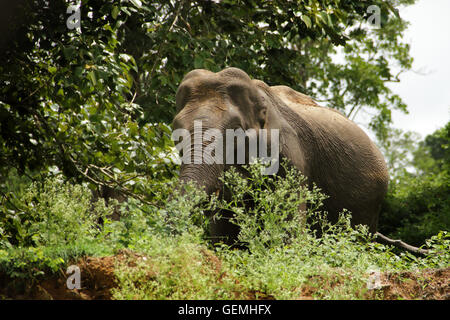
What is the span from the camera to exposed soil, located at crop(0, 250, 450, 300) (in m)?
4.53

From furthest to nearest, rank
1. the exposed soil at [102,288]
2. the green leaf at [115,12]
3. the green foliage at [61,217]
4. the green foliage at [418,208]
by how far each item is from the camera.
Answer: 1. the green foliage at [418,208]
2. the green leaf at [115,12]
3. the green foliage at [61,217]
4. the exposed soil at [102,288]

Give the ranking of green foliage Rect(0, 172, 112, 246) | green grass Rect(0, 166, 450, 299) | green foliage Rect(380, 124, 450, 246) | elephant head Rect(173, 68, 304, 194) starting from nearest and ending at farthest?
green grass Rect(0, 166, 450, 299), green foliage Rect(0, 172, 112, 246), elephant head Rect(173, 68, 304, 194), green foliage Rect(380, 124, 450, 246)

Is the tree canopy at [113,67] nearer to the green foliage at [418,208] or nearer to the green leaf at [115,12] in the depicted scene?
the green leaf at [115,12]

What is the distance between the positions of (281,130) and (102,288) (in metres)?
3.50

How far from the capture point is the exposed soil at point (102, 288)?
4527 millimetres

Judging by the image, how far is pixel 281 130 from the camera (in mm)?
7410

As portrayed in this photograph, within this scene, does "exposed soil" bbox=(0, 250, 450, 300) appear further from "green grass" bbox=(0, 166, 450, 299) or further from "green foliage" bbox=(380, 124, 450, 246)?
"green foliage" bbox=(380, 124, 450, 246)

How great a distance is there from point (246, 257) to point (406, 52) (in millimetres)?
21238

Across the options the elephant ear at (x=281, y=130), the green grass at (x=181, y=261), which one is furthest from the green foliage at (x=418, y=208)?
the green grass at (x=181, y=261)

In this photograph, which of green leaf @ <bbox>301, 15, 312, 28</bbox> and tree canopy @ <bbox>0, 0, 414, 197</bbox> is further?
green leaf @ <bbox>301, 15, 312, 28</bbox>

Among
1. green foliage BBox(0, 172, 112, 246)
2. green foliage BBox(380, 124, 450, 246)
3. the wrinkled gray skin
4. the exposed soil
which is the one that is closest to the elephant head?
the wrinkled gray skin

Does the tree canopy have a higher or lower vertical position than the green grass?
higher
